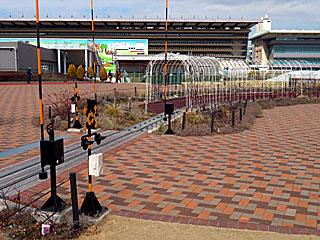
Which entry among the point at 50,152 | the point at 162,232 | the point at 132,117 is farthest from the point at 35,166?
the point at 132,117

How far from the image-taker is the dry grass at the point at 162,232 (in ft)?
14.2

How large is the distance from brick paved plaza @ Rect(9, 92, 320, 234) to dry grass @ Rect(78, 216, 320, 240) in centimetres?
20

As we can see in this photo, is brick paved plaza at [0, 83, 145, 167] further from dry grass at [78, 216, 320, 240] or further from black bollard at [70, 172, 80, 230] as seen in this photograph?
dry grass at [78, 216, 320, 240]

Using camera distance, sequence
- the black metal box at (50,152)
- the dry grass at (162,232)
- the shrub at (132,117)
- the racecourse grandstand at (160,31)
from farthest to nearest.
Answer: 1. the racecourse grandstand at (160,31)
2. the shrub at (132,117)
3. the black metal box at (50,152)
4. the dry grass at (162,232)

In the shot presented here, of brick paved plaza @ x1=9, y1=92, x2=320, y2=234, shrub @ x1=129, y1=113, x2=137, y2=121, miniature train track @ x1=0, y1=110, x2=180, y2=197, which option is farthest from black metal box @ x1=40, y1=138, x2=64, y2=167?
shrub @ x1=129, y1=113, x2=137, y2=121

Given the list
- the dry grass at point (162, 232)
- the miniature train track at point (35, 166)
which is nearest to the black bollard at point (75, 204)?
the dry grass at point (162, 232)

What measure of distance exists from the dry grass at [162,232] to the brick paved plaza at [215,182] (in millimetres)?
202

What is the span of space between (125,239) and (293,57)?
380 ft

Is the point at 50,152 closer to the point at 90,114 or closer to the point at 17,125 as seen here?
the point at 90,114

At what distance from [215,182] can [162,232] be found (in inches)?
94.0

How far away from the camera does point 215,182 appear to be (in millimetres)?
6598

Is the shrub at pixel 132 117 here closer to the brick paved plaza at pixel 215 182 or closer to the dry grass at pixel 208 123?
the dry grass at pixel 208 123

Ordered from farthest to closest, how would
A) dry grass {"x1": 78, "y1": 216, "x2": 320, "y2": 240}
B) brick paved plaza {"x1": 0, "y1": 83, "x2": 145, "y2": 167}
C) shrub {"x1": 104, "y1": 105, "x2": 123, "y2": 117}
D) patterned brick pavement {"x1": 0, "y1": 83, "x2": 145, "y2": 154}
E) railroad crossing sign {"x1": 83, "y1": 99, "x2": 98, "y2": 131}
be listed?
shrub {"x1": 104, "y1": 105, "x2": 123, "y2": 117} < patterned brick pavement {"x1": 0, "y1": 83, "x2": 145, "y2": 154} < brick paved plaza {"x1": 0, "y1": 83, "x2": 145, "y2": 167} < railroad crossing sign {"x1": 83, "y1": 99, "x2": 98, "y2": 131} < dry grass {"x1": 78, "y1": 216, "x2": 320, "y2": 240}

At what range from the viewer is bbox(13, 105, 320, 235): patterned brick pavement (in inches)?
199
